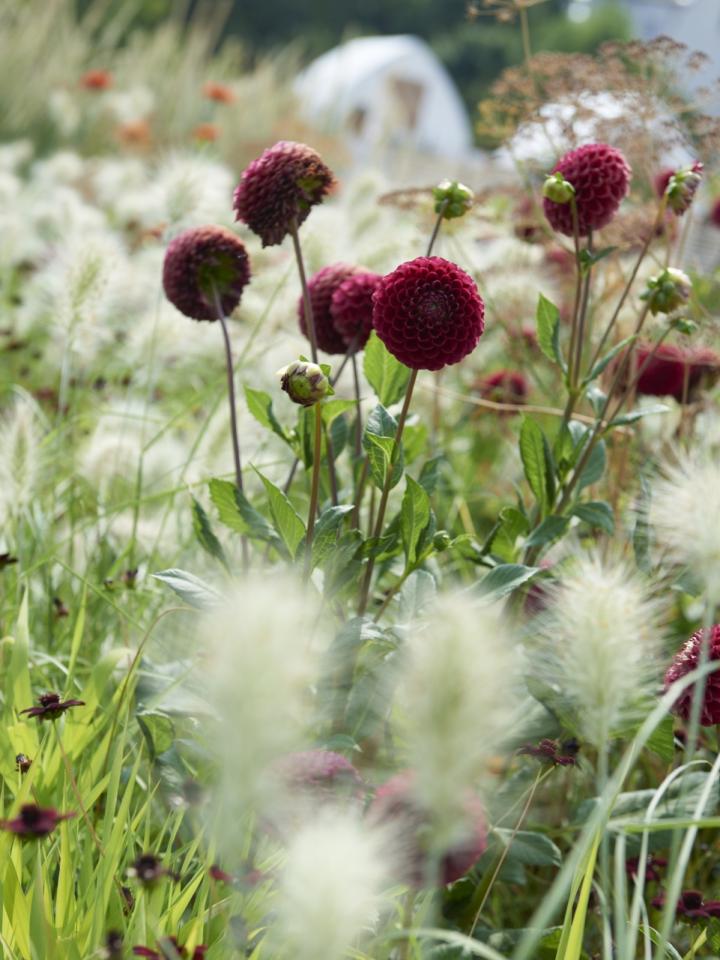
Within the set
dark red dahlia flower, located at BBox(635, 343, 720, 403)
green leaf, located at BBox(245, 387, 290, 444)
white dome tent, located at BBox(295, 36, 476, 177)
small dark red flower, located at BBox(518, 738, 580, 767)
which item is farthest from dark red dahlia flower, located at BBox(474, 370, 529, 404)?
white dome tent, located at BBox(295, 36, 476, 177)

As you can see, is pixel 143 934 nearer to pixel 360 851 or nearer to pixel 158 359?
pixel 360 851

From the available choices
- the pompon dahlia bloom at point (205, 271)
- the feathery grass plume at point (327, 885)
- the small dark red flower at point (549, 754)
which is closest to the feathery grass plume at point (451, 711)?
the feathery grass plume at point (327, 885)

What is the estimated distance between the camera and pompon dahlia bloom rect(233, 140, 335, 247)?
1.08 meters

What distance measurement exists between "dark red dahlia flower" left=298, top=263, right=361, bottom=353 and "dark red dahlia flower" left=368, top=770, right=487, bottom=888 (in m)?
0.63

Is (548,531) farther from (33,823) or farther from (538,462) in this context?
(33,823)

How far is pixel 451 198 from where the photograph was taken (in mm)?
1125

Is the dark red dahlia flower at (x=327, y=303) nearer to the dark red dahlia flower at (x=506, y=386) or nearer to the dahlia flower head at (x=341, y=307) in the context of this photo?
the dahlia flower head at (x=341, y=307)

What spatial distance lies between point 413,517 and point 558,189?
36 cm

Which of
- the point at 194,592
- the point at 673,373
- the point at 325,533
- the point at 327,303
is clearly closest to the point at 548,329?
the point at 327,303

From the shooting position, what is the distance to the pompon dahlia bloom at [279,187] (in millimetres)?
1078

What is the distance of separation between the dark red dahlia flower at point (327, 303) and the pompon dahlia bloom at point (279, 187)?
0.11 metres

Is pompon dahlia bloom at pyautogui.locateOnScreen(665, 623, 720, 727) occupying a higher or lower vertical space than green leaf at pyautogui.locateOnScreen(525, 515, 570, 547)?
lower

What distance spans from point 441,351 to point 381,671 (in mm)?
318

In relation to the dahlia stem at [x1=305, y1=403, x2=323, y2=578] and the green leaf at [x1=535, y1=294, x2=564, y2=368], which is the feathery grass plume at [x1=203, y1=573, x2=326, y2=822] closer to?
the dahlia stem at [x1=305, y1=403, x2=323, y2=578]
